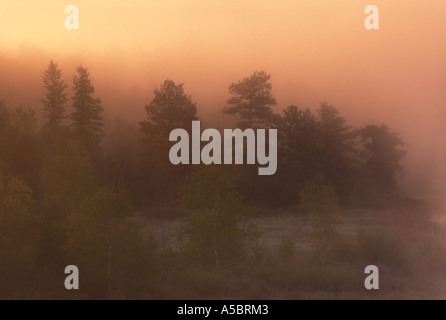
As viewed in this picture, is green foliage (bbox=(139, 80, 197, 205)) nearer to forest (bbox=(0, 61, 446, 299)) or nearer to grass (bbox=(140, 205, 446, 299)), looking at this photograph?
forest (bbox=(0, 61, 446, 299))

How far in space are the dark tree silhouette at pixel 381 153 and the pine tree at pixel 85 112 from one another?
1187 inches

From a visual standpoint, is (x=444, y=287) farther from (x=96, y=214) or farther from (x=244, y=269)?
(x=96, y=214)

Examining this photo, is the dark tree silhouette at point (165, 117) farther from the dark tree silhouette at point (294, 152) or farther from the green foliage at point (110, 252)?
the green foliage at point (110, 252)

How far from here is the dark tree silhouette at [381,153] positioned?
66.1 metres

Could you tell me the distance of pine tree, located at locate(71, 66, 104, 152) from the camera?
64.1m

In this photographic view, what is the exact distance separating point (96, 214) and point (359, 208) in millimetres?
44082

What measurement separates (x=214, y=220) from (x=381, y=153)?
46.6m

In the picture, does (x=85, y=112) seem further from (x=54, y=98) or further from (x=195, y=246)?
(x=195, y=246)

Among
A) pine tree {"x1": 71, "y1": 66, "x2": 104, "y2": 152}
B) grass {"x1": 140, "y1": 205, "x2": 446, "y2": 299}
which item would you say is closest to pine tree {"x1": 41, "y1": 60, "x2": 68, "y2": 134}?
pine tree {"x1": 71, "y1": 66, "x2": 104, "y2": 152}

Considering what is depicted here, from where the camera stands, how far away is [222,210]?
23.7m

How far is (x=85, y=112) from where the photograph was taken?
216 feet

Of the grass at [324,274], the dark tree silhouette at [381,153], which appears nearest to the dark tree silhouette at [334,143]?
the dark tree silhouette at [381,153]

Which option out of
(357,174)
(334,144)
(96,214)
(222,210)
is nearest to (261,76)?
(334,144)

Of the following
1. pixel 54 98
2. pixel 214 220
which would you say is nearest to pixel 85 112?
pixel 54 98
